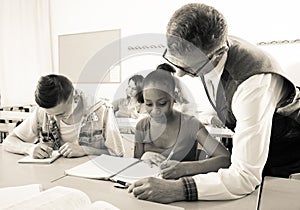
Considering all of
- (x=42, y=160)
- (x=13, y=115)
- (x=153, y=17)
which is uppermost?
(x=153, y=17)

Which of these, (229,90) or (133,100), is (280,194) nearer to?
(229,90)

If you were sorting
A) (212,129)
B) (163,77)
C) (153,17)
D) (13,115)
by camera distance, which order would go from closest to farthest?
(163,77), (212,129), (13,115), (153,17)

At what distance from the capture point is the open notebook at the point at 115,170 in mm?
925

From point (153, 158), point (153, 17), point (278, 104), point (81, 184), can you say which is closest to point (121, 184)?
point (81, 184)

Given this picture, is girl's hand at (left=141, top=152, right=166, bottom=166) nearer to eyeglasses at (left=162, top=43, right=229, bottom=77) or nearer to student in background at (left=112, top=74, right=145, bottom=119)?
student in background at (left=112, top=74, right=145, bottom=119)

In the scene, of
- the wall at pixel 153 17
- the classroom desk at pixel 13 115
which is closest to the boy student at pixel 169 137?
the wall at pixel 153 17

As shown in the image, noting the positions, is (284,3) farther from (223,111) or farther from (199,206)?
(199,206)

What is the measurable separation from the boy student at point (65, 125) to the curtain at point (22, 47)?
1.95 m

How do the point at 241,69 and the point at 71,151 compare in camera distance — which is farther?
the point at 71,151

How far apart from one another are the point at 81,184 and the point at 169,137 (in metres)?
0.40

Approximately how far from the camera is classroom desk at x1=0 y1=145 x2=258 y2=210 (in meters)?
0.72

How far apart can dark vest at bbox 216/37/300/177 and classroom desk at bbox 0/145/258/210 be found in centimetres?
23

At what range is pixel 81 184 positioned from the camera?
87 cm

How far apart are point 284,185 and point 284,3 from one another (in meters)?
2.17
